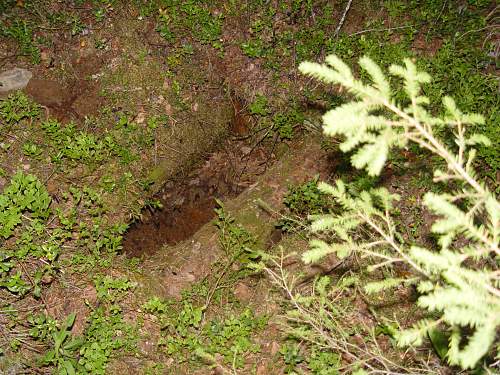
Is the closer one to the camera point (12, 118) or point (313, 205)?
point (313, 205)

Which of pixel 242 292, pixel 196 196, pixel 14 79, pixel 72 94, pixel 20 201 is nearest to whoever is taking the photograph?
pixel 20 201

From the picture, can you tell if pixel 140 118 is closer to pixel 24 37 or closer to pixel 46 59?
pixel 46 59

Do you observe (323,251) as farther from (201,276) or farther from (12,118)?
(12,118)

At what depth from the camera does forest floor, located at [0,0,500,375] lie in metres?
3.60

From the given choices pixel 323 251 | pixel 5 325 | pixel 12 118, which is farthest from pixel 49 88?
pixel 323 251

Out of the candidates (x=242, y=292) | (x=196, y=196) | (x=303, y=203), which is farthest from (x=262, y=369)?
(x=196, y=196)

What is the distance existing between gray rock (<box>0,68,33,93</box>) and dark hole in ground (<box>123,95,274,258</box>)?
6.53 ft

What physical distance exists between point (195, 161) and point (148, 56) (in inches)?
54.7

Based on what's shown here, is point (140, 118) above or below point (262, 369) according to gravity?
above

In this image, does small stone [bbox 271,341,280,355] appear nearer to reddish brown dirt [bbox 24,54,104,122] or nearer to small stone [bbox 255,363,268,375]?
small stone [bbox 255,363,268,375]

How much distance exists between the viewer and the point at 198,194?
4.99 metres

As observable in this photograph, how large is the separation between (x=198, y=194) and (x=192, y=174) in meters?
0.25

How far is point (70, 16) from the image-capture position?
495 cm

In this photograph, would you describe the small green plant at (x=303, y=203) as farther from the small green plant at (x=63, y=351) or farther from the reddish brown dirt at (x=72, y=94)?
the reddish brown dirt at (x=72, y=94)
